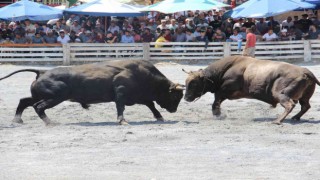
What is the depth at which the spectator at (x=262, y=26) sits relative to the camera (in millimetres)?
28938

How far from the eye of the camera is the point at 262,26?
29.2 m

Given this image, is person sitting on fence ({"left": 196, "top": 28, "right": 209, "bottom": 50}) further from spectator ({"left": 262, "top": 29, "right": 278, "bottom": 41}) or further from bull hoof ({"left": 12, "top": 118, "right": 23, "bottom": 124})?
bull hoof ({"left": 12, "top": 118, "right": 23, "bottom": 124})

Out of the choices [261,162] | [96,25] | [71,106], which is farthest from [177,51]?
[261,162]

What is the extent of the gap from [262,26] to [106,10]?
5397 millimetres

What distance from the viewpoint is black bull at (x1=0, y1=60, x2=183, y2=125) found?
47.1 ft

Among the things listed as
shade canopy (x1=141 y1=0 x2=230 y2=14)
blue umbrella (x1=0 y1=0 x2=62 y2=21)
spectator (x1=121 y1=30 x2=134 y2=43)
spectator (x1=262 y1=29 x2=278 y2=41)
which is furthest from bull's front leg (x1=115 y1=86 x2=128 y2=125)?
blue umbrella (x1=0 y1=0 x2=62 y2=21)

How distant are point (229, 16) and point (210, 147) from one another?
59.2 ft

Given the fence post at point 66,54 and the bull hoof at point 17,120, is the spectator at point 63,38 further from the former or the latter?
the bull hoof at point 17,120

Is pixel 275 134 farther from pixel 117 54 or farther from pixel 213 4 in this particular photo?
pixel 213 4

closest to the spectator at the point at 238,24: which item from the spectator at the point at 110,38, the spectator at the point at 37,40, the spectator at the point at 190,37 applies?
the spectator at the point at 190,37

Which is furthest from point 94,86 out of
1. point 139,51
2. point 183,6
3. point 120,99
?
point 183,6

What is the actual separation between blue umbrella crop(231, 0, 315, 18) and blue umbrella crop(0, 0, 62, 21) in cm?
648

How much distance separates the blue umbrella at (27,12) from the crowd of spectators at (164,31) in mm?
368

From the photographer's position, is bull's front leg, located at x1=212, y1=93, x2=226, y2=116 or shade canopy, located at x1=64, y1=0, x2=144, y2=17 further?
shade canopy, located at x1=64, y1=0, x2=144, y2=17
